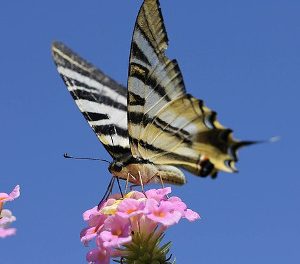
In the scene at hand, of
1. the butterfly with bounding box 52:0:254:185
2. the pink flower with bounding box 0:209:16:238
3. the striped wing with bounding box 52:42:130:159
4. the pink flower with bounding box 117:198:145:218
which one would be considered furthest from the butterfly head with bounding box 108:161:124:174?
Answer: the pink flower with bounding box 0:209:16:238

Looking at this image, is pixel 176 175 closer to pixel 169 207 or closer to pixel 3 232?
pixel 169 207

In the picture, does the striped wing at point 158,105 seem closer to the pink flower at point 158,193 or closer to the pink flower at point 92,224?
the pink flower at point 158,193

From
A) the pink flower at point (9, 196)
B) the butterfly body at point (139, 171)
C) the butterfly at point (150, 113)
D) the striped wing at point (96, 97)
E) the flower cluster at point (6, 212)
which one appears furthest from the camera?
the striped wing at point (96, 97)

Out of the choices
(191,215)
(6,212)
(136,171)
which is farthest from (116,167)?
(6,212)

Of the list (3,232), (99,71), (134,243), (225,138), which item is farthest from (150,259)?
(99,71)

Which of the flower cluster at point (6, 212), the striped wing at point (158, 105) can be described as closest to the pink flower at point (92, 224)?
the flower cluster at point (6, 212)

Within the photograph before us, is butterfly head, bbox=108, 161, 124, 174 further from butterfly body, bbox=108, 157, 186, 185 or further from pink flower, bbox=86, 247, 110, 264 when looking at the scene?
pink flower, bbox=86, 247, 110, 264

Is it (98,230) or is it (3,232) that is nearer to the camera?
(3,232)

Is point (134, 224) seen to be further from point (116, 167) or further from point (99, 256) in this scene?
point (116, 167)
